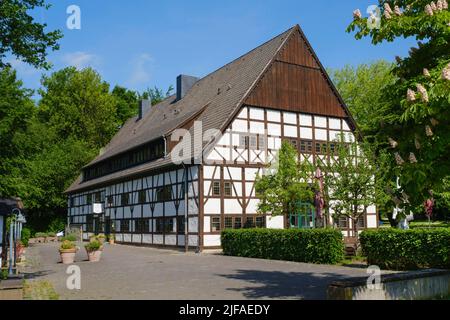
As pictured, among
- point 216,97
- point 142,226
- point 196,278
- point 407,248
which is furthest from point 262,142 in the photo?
point 196,278

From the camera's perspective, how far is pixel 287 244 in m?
21.1

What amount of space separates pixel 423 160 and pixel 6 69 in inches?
548

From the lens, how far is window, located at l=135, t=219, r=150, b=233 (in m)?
33.1

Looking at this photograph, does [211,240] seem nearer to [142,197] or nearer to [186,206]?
[186,206]

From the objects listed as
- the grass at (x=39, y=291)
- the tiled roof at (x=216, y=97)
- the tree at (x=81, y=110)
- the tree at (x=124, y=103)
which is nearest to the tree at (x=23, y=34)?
the grass at (x=39, y=291)

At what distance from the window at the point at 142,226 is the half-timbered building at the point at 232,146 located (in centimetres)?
7

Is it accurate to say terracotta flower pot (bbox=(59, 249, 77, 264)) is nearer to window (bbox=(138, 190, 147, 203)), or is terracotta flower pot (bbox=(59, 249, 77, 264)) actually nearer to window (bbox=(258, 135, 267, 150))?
window (bbox=(138, 190, 147, 203))

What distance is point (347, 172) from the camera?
23016mm

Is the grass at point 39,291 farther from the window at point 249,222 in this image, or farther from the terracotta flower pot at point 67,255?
the window at point 249,222

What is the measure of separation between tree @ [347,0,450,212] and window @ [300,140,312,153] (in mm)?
21596

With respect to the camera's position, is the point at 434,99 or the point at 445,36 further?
the point at 445,36

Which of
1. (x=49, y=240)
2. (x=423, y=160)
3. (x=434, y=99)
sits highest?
(x=434, y=99)

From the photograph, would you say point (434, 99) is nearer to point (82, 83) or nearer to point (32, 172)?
point (32, 172)
